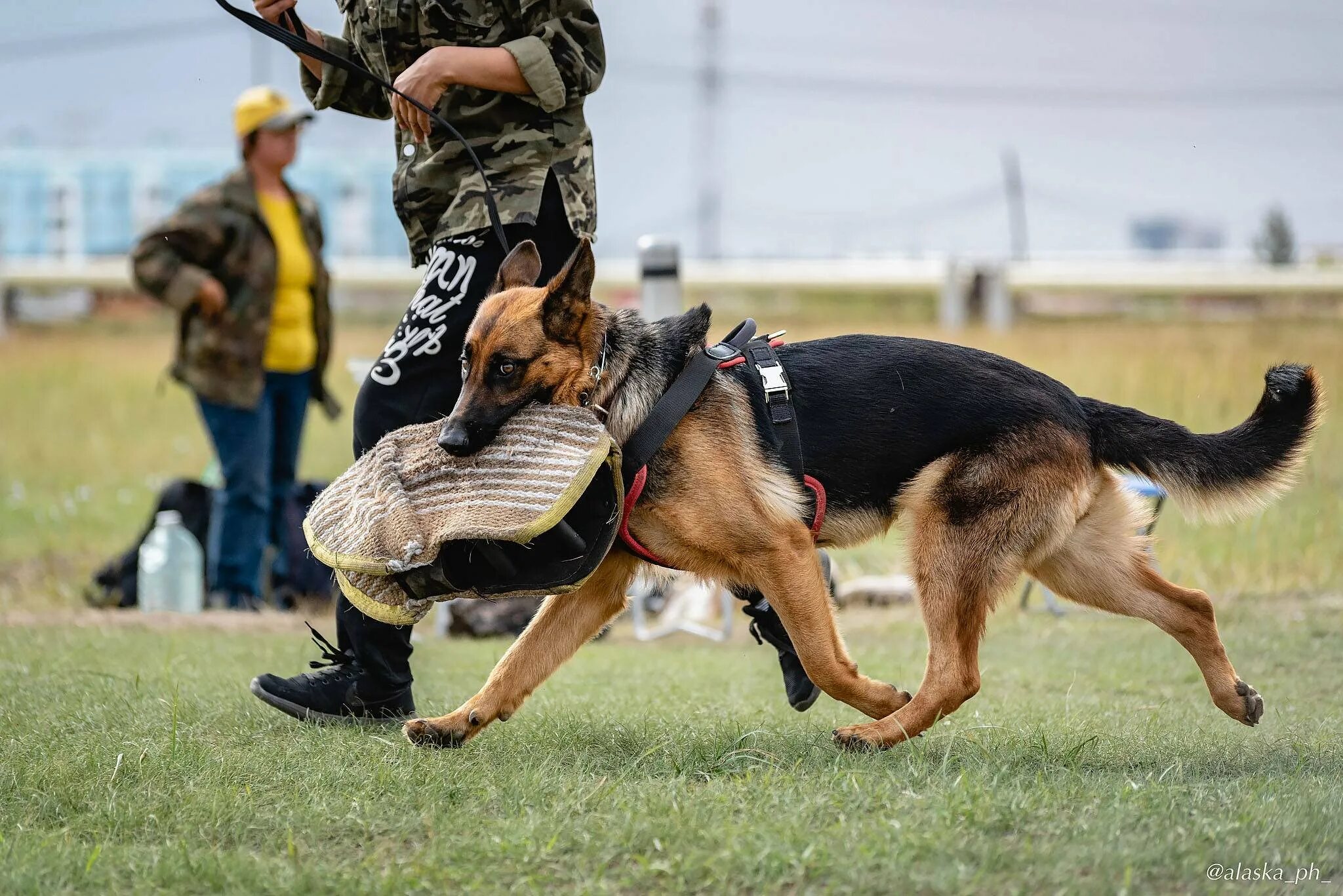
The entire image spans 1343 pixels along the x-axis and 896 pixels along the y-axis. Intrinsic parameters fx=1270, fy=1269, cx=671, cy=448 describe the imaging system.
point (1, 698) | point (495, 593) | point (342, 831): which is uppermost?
point (495, 593)

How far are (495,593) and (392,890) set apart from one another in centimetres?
112

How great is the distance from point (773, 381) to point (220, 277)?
537 cm

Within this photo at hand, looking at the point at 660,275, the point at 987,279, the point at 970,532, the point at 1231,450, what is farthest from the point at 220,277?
the point at 987,279

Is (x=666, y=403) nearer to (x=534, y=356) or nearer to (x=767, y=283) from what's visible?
(x=534, y=356)

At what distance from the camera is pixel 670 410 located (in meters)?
3.51

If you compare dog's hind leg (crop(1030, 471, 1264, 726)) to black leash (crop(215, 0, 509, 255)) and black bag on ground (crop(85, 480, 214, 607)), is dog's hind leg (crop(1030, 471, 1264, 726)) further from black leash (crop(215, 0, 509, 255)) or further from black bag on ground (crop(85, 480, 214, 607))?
black bag on ground (crop(85, 480, 214, 607))

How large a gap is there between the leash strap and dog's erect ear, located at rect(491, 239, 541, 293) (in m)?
0.52

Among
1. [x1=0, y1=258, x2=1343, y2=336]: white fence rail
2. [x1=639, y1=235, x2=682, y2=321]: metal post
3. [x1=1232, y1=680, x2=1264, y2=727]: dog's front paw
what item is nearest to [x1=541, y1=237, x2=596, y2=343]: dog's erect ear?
[x1=1232, y1=680, x2=1264, y2=727]: dog's front paw

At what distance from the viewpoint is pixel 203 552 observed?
8.52 metres

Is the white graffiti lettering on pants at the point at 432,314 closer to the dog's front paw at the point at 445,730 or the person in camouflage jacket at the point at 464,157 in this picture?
the person in camouflage jacket at the point at 464,157

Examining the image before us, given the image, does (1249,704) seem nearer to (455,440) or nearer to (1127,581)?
(1127,581)

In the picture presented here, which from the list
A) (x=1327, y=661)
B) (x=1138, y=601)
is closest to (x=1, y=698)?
(x=1138, y=601)

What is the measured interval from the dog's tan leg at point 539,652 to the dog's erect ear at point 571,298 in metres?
0.67

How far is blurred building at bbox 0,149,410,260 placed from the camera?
38125 millimetres
